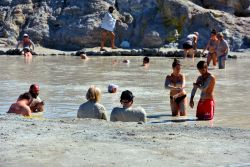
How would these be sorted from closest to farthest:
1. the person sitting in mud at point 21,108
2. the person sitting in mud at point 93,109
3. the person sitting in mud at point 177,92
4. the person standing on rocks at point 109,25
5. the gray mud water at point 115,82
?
the person sitting in mud at point 93,109
the person sitting in mud at point 21,108
the person sitting in mud at point 177,92
the gray mud water at point 115,82
the person standing on rocks at point 109,25

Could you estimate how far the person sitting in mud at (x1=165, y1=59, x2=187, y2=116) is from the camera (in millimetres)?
12008

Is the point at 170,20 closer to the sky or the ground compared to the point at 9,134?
closer to the sky

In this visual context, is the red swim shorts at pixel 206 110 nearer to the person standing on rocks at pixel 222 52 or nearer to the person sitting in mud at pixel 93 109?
→ the person sitting in mud at pixel 93 109

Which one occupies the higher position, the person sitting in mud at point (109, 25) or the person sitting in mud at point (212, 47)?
the person sitting in mud at point (109, 25)

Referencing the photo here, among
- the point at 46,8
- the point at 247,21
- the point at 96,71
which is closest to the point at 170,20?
the point at 247,21

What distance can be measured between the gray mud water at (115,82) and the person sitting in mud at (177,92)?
0.61 ft

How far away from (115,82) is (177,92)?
5241mm

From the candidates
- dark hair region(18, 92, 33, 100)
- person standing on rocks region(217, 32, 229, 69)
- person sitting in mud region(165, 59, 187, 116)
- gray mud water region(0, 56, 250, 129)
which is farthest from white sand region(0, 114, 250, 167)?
person standing on rocks region(217, 32, 229, 69)

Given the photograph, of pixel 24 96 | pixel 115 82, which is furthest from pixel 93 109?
pixel 115 82

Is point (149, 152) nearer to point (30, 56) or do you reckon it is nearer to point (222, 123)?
point (222, 123)

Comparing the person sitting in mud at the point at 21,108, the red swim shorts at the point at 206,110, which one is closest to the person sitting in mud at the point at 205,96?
the red swim shorts at the point at 206,110

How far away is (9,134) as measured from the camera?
8469 millimetres

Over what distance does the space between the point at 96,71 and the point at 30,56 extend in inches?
253

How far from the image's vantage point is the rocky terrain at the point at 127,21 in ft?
95.2
